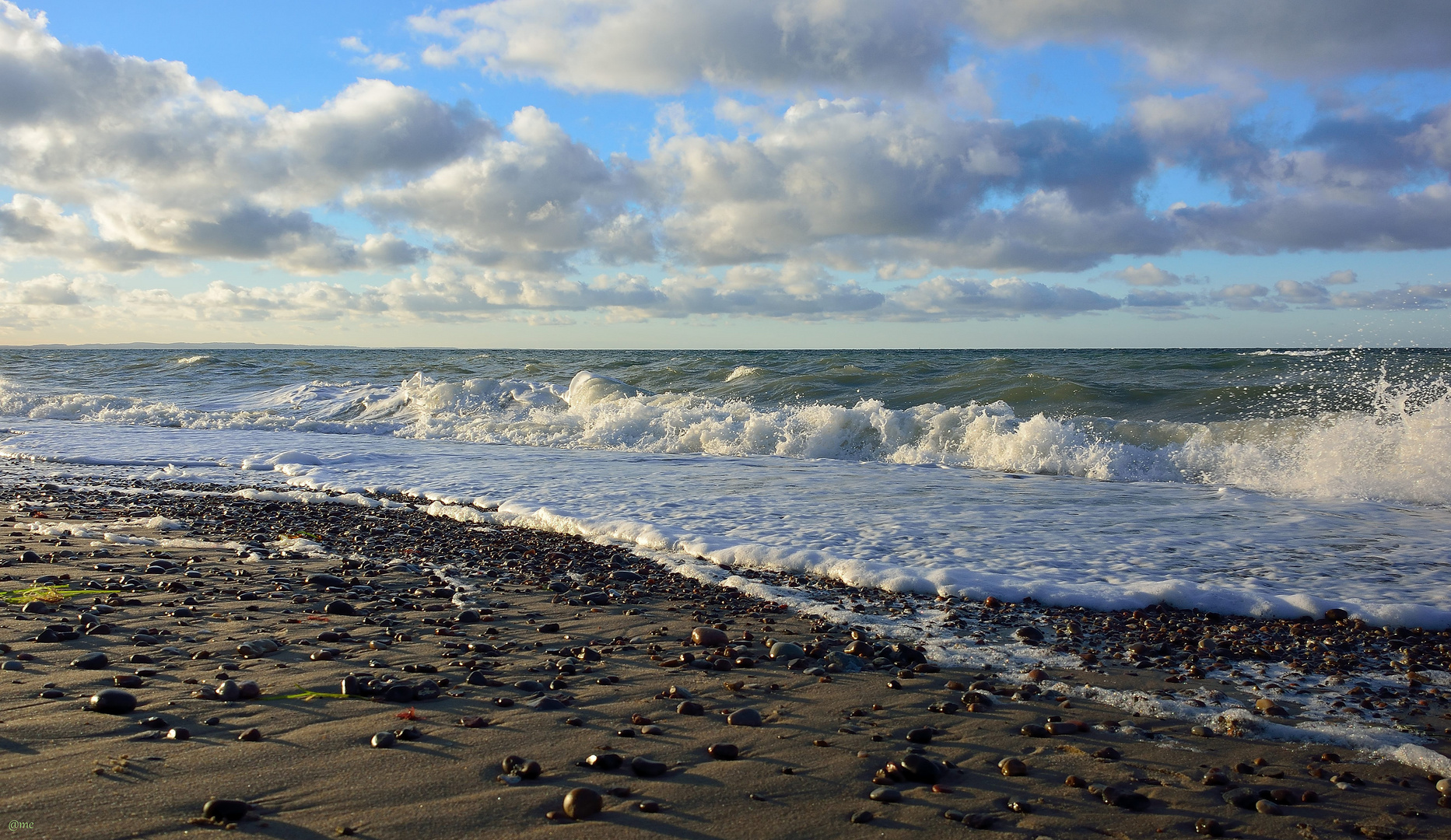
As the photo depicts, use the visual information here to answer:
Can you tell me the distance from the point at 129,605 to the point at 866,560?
4.23 m

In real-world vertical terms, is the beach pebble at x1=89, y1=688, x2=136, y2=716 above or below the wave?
below

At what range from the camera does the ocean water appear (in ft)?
18.1

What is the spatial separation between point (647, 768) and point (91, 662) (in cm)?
242

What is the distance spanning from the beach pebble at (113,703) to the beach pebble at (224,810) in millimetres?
924

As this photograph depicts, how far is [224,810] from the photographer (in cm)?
217

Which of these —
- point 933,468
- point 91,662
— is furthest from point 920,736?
point 933,468

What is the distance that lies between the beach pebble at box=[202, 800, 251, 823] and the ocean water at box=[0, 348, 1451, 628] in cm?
350

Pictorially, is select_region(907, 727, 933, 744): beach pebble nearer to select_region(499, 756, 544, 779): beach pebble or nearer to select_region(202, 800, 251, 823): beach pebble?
select_region(499, 756, 544, 779): beach pebble

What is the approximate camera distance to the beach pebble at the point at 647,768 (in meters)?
2.53

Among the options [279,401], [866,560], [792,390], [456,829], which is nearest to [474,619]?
[456,829]

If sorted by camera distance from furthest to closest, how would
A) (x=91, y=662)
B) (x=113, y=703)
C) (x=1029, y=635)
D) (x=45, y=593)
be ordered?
1. (x=45, y=593)
2. (x=1029, y=635)
3. (x=91, y=662)
4. (x=113, y=703)

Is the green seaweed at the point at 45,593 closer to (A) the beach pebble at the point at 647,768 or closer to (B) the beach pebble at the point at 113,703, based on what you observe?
(B) the beach pebble at the point at 113,703

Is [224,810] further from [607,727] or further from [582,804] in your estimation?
[607,727]

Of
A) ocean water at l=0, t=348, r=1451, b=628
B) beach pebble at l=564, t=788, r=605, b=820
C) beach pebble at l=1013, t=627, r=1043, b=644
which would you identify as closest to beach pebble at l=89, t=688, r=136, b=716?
beach pebble at l=564, t=788, r=605, b=820
